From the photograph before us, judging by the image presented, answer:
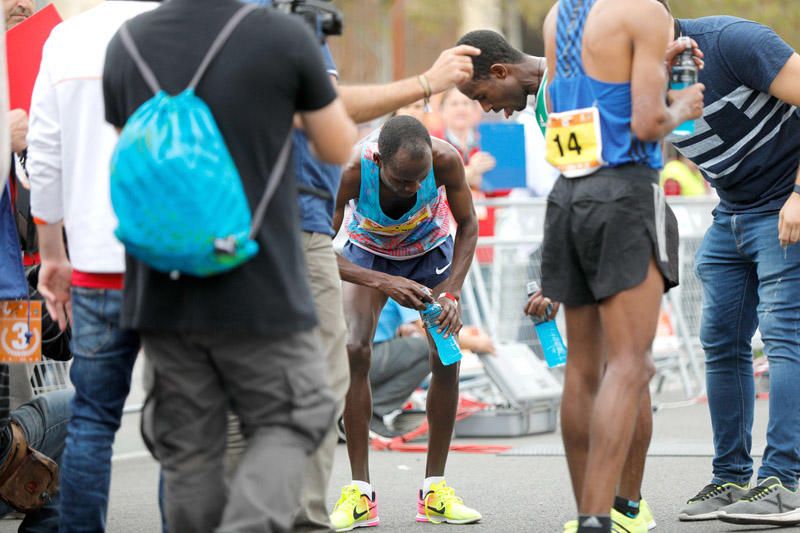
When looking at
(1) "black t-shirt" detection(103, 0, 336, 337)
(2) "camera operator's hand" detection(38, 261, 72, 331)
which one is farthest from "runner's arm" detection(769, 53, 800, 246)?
(2) "camera operator's hand" detection(38, 261, 72, 331)

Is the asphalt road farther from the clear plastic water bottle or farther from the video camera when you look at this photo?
the video camera

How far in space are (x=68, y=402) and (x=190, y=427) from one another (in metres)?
2.19

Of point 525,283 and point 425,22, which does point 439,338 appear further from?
point 425,22

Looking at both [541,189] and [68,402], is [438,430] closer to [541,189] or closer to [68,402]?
[68,402]

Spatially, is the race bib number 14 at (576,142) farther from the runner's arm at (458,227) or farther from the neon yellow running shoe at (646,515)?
the neon yellow running shoe at (646,515)

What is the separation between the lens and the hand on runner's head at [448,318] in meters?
6.00

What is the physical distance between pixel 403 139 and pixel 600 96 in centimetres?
152

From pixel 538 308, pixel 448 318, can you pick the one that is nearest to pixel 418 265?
pixel 448 318

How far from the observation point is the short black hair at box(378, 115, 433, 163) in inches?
235

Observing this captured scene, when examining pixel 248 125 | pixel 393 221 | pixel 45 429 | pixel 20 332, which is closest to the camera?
pixel 248 125

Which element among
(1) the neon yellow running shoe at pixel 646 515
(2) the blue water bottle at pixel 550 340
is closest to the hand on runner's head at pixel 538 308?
(2) the blue water bottle at pixel 550 340

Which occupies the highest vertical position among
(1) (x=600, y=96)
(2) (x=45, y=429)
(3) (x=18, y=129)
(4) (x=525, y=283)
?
(1) (x=600, y=96)

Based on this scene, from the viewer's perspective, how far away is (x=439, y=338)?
603cm

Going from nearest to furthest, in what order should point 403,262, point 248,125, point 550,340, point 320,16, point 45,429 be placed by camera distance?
point 248,125 → point 320,16 → point 45,429 → point 550,340 → point 403,262
